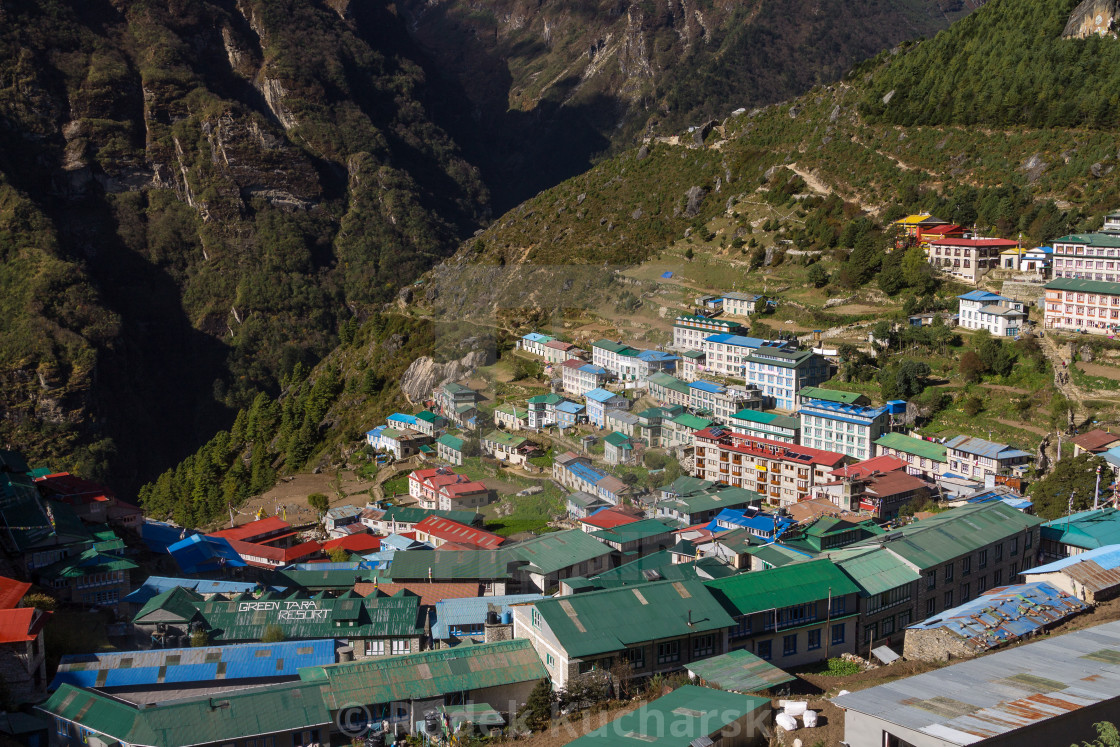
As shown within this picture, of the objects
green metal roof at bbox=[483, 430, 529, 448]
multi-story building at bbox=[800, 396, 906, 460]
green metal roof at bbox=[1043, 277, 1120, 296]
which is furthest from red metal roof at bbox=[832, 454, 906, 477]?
green metal roof at bbox=[483, 430, 529, 448]

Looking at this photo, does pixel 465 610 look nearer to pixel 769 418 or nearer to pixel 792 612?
pixel 792 612

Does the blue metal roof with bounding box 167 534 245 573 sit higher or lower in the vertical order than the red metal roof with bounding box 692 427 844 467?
lower

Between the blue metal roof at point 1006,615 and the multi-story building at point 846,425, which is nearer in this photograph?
the blue metal roof at point 1006,615

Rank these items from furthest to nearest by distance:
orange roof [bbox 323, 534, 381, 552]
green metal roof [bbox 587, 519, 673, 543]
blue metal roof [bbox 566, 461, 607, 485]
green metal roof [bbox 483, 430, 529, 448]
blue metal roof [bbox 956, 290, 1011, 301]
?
1. green metal roof [bbox 483, 430, 529, 448]
2. blue metal roof [bbox 956, 290, 1011, 301]
3. blue metal roof [bbox 566, 461, 607, 485]
4. orange roof [bbox 323, 534, 381, 552]
5. green metal roof [bbox 587, 519, 673, 543]

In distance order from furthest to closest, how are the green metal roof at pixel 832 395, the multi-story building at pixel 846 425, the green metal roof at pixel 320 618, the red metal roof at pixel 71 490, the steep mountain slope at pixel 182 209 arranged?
the steep mountain slope at pixel 182 209
the green metal roof at pixel 832 395
the red metal roof at pixel 71 490
the multi-story building at pixel 846 425
the green metal roof at pixel 320 618

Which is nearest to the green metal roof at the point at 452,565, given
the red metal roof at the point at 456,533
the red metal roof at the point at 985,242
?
the red metal roof at the point at 456,533

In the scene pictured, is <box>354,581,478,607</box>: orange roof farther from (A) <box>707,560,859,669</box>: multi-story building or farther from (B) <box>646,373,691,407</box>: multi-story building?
(B) <box>646,373,691,407</box>: multi-story building

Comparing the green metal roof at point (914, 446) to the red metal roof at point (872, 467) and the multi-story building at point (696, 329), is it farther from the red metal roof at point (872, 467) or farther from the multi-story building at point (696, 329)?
the multi-story building at point (696, 329)
